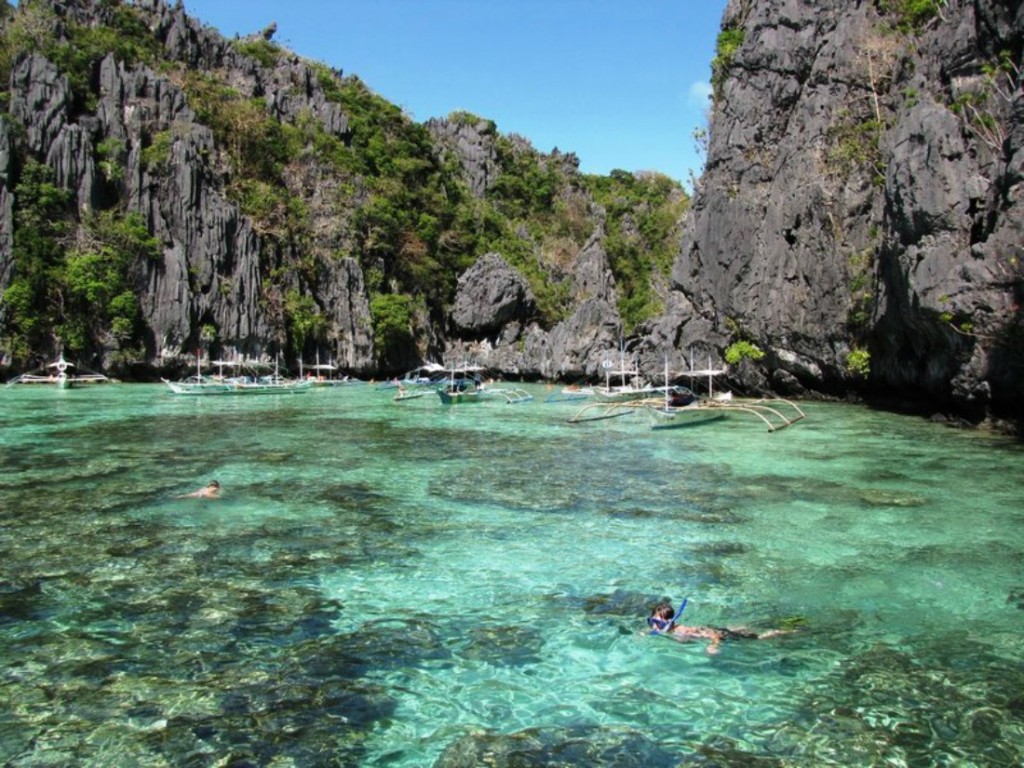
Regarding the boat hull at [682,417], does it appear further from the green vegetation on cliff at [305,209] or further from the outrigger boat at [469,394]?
the green vegetation on cliff at [305,209]

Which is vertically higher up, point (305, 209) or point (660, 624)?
point (305, 209)

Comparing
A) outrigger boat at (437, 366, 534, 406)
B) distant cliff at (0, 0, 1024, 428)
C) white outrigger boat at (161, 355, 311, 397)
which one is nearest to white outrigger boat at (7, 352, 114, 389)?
distant cliff at (0, 0, 1024, 428)

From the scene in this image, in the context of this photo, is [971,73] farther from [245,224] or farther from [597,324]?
[245,224]

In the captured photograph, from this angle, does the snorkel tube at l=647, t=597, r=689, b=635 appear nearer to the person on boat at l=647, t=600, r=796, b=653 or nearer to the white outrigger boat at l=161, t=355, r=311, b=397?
the person on boat at l=647, t=600, r=796, b=653

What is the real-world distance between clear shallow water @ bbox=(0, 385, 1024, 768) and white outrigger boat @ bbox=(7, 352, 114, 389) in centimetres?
3389

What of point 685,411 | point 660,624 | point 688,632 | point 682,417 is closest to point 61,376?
point 685,411

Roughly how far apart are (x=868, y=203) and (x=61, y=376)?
47.4 metres

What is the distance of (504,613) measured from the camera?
8211 mm

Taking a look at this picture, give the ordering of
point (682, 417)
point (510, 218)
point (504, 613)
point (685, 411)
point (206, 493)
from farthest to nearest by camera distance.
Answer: point (510, 218)
point (685, 411)
point (682, 417)
point (206, 493)
point (504, 613)

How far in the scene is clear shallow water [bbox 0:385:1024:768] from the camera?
557 cm

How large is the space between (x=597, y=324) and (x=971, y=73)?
141 ft

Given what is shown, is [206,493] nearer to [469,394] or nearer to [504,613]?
[504,613]

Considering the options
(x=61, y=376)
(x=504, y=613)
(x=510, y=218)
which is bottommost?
(x=504, y=613)

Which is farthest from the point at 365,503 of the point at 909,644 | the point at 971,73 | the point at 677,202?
the point at 677,202
